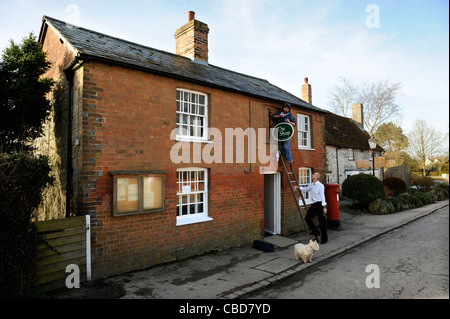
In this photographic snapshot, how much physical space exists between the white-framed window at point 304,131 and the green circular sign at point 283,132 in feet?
6.31

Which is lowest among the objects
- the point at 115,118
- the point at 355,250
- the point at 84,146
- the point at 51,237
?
the point at 355,250

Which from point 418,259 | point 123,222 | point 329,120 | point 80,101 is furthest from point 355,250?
point 329,120

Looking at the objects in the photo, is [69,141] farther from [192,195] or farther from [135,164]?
[192,195]

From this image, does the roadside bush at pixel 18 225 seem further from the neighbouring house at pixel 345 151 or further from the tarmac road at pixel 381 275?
the neighbouring house at pixel 345 151

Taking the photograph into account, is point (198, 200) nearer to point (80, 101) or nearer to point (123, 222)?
point (123, 222)

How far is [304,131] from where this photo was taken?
11.7m

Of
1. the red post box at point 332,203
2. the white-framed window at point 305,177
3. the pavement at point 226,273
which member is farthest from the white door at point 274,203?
the red post box at point 332,203

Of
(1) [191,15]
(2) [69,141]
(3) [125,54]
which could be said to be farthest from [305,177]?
(2) [69,141]

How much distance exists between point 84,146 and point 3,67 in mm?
4116

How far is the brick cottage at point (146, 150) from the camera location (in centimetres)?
614

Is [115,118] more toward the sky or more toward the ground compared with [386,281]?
more toward the sky

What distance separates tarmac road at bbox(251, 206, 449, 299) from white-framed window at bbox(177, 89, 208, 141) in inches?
183

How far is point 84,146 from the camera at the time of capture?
19.6ft

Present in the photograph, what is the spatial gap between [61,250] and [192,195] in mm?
3576
